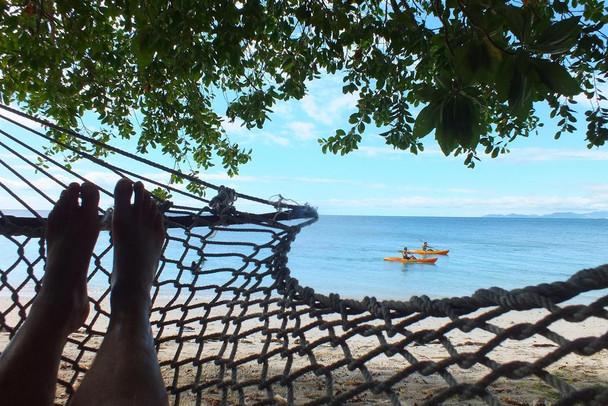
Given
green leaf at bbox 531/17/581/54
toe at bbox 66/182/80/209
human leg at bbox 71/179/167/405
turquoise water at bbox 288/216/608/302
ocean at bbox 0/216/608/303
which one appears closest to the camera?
green leaf at bbox 531/17/581/54

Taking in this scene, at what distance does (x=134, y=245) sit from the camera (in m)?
1.25

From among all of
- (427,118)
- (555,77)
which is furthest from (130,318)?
A: (555,77)

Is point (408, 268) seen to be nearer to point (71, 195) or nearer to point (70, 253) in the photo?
point (71, 195)

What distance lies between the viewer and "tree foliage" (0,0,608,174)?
88 cm

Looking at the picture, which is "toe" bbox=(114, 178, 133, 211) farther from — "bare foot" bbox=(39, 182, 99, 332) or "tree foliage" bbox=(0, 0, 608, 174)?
"tree foliage" bbox=(0, 0, 608, 174)

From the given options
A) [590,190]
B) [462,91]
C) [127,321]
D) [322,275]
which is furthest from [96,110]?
[590,190]

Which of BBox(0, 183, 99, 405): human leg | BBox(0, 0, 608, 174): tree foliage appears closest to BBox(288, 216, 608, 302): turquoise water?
BBox(0, 0, 608, 174): tree foliage

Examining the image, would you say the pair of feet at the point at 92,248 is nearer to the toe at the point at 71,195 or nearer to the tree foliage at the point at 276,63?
the toe at the point at 71,195

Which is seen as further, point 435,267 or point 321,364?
point 435,267

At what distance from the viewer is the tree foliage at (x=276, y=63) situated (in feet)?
2.89

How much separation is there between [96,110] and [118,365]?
275cm

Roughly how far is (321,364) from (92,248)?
0.71 metres

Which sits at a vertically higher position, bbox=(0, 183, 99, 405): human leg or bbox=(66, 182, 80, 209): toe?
bbox=(66, 182, 80, 209): toe

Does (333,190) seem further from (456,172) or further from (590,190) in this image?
(590,190)
